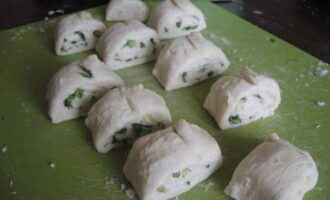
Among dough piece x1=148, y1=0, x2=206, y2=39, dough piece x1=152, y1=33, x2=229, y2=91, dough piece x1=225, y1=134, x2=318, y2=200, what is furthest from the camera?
dough piece x1=148, y1=0, x2=206, y2=39

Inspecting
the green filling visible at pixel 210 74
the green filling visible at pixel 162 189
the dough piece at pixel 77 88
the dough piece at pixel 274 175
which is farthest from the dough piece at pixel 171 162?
the green filling visible at pixel 210 74

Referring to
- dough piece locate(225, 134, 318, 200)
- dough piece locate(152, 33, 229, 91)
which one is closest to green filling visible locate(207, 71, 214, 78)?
dough piece locate(152, 33, 229, 91)

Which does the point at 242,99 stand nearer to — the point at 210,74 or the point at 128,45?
the point at 210,74

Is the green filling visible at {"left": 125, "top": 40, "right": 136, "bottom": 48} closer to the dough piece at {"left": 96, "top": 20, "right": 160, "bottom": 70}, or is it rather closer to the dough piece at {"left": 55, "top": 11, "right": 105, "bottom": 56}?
the dough piece at {"left": 96, "top": 20, "right": 160, "bottom": 70}

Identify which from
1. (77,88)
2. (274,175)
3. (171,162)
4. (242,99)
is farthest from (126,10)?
(274,175)

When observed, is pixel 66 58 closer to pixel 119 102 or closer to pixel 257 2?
pixel 119 102

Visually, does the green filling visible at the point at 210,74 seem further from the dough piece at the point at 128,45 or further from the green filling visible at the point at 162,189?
the green filling visible at the point at 162,189
